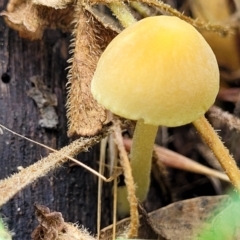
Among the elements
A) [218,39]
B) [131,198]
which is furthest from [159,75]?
[218,39]

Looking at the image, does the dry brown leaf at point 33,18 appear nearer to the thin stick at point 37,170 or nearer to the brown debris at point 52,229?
the thin stick at point 37,170

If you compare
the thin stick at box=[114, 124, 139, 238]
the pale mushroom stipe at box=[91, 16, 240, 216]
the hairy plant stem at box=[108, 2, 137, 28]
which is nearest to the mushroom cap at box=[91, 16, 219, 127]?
the pale mushroom stipe at box=[91, 16, 240, 216]

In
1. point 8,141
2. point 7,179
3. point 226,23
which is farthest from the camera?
point 226,23

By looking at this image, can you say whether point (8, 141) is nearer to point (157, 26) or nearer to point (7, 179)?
point (7, 179)

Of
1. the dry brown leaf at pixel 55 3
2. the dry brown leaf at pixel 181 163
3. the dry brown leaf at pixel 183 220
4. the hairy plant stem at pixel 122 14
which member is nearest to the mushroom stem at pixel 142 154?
the dry brown leaf at pixel 183 220

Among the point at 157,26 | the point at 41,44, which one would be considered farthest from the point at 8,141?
the point at 157,26

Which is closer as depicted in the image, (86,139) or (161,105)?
(161,105)
